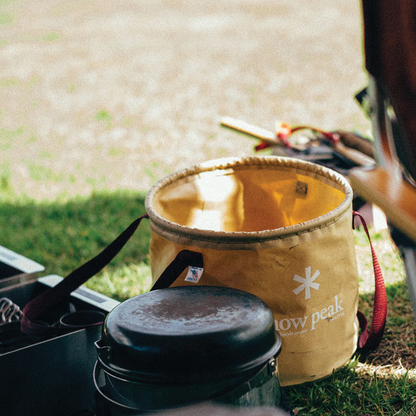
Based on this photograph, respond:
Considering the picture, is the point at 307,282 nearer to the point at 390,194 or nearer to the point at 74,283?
the point at 390,194

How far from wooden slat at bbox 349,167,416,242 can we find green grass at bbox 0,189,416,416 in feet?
1.90

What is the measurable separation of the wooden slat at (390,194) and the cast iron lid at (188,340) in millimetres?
326

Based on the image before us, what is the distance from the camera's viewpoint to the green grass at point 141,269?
1445mm

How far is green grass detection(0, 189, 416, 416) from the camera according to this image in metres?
1.45

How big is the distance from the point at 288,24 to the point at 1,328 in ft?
27.0

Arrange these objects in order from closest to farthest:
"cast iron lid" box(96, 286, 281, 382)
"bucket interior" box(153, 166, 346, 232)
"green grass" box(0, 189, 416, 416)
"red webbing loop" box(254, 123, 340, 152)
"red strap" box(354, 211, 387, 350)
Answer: "cast iron lid" box(96, 286, 281, 382), "green grass" box(0, 189, 416, 416), "red strap" box(354, 211, 387, 350), "bucket interior" box(153, 166, 346, 232), "red webbing loop" box(254, 123, 340, 152)

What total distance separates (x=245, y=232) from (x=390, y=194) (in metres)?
0.34

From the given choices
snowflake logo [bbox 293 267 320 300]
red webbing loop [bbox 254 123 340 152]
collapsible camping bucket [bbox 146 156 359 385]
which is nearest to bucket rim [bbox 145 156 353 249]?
collapsible camping bucket [bbox 146 156 359 385]

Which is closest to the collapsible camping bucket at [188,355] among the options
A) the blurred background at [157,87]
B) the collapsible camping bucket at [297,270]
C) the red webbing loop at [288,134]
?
the collapsible camping bucket at [297,270]

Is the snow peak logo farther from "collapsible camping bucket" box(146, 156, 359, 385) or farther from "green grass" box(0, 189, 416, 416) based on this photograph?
"green grass" box(0, 189, 416, 416)

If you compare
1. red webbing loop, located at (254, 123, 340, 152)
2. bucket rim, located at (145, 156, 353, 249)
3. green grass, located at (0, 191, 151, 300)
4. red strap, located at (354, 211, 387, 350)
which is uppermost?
bucket rim, located at (145, 156, 353, 249)

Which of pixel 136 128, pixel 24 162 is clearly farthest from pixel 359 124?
pixel 24 162

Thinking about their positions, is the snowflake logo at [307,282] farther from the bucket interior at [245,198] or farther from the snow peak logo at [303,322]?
the bucket interior at [245,198]

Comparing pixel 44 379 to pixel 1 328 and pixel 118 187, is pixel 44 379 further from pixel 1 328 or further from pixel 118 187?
pixel 118 187
